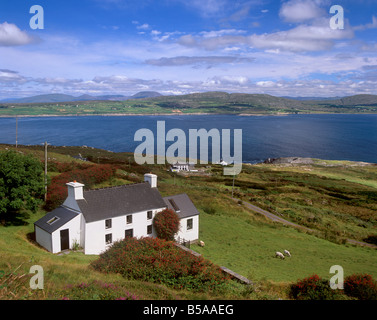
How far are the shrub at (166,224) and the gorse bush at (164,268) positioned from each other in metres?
8.63

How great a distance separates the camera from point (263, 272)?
24.3m

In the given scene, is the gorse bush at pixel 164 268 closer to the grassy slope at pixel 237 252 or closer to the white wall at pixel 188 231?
the grassy slope at pixel 237 252

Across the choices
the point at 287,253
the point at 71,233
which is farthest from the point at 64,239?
the point at 287,253

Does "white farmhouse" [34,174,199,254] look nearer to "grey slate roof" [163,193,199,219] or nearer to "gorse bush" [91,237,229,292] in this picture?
"grey slate roof" [163,193,199,219]

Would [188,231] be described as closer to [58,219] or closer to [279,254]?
[279,254]

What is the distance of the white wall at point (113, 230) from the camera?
25.1 meters

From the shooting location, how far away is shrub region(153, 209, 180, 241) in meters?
28.6

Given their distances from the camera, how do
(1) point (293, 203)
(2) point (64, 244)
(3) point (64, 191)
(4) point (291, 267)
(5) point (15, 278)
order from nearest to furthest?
(5) point (15, 278)
(2) point (64, 244)
(4) point (291, 267)
(3) point (64, 191)
(1) point (293, 203)

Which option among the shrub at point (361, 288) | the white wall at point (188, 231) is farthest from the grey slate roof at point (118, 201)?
the shrub at point (361, 288)

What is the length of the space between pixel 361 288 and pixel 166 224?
17205 millimetres

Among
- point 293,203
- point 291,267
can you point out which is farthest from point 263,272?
point 293,203

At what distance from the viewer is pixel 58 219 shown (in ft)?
83.0
